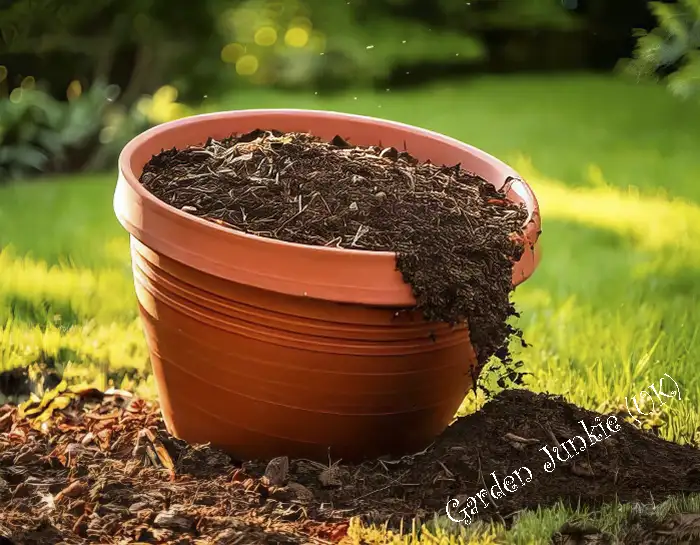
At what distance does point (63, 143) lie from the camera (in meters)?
5.83

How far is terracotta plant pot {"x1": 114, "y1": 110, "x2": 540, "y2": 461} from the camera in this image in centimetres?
219

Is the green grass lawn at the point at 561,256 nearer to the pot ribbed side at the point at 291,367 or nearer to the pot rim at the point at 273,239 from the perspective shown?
the pot ribbed side at the point at 291,367

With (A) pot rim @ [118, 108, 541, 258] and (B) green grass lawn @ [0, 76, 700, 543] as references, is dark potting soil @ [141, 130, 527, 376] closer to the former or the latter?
(A) pot rim @ [118, 108, 541, 258]

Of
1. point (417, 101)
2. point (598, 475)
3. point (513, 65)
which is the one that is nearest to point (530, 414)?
point (598, 475)

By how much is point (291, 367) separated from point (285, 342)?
0.06 metres

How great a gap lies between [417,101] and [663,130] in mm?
1776

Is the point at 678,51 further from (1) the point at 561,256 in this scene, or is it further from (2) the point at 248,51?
(2) the point at 248,51

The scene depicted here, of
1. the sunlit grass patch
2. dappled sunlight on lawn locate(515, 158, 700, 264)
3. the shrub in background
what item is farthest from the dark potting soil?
dappled sunlight on lawn locate(515, 158, 700, 264)

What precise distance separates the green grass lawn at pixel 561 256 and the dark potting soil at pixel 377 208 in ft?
1.63

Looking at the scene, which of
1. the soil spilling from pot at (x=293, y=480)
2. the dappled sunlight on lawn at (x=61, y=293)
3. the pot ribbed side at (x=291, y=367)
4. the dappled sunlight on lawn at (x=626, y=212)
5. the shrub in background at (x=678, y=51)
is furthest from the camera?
the dappled sunlight on lawn at (x=626, y=212)

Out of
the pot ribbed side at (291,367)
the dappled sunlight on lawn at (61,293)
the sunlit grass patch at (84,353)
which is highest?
the pot ribbed side at (291,367)

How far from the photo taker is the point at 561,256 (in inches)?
175

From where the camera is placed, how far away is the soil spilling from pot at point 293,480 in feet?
6.94

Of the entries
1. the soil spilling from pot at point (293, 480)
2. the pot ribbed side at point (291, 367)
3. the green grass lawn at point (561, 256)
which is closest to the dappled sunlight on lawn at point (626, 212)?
the green grass lawn at point (561, 256)
